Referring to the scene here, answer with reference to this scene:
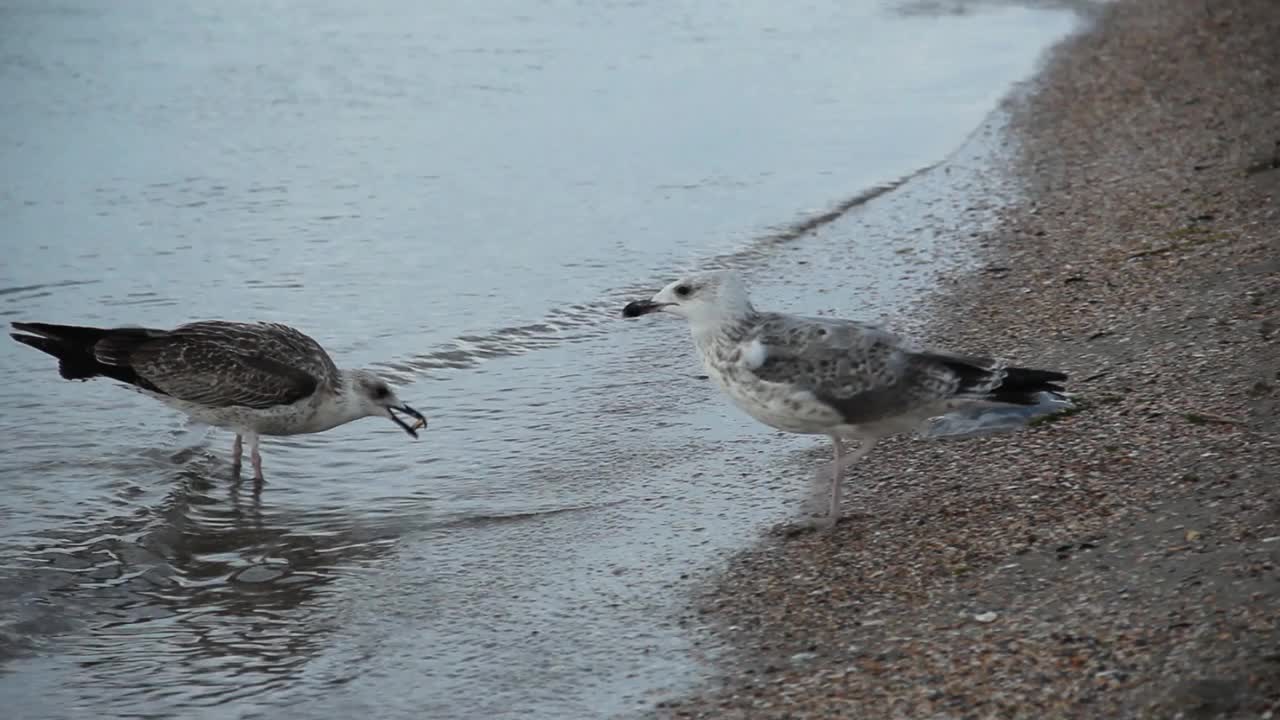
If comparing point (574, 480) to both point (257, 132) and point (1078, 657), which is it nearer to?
point (1078, 657)

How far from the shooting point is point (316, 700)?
566 cm

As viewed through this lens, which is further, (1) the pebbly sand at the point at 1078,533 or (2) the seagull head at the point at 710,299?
(2) the seagull head at the point at 710,299

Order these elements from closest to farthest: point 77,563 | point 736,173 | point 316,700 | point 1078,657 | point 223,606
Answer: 1. point 1078,657
2. point 316,700
3. point 223,606
4. point 77,563
5. point 736,173

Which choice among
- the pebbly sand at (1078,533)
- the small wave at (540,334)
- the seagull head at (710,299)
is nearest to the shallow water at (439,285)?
the small wave at (540,334)

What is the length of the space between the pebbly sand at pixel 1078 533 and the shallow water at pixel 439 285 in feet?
1.54

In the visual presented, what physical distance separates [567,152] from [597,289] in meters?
3.95

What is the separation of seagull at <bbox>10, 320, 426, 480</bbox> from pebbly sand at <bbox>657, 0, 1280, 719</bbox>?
2.44 metres

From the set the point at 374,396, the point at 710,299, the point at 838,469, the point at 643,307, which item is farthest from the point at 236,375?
the point at 838,469

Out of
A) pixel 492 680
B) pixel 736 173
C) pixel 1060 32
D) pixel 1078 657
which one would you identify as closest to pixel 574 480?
pixel 492 680

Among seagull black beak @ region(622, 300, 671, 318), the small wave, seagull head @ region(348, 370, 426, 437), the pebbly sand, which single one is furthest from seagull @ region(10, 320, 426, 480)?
the pebbly sand

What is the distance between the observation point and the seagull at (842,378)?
6.54 m

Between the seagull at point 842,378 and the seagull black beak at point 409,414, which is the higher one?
the seagull at point 842,378

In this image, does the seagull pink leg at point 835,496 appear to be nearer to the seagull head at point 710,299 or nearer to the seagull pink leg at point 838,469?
the seagull pink leg at point 838,469

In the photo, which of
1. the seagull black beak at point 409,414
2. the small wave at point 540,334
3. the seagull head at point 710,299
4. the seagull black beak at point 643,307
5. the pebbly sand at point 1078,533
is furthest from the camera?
the small wave at point 540,334
